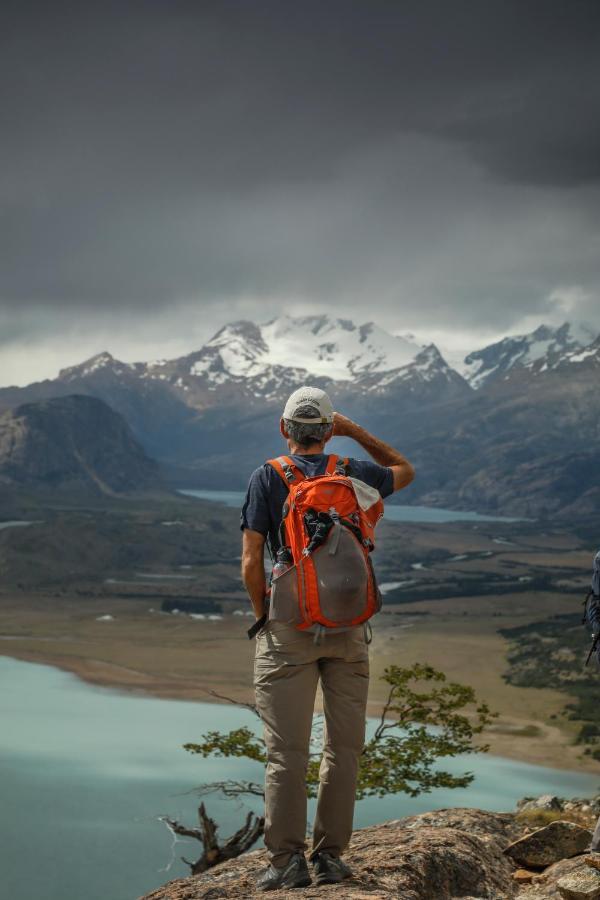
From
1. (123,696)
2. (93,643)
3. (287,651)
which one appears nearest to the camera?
(287,651)

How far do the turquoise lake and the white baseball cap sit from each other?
864 inches

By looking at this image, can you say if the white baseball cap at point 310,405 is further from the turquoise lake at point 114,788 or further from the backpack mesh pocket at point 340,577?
the turquoise lake at point 114,788

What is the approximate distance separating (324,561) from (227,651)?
103 meters

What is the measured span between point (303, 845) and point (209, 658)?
97.7 m

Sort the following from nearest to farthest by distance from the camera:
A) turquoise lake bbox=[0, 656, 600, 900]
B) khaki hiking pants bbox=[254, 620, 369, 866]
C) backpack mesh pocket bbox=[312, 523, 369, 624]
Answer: backpack mesh pocket bbox=[312, 523, 369, 624] → khaki hiking pants bbox=[254, 620, 369, 866] → turquoise lake bbox=[0, 656, 600, 900]

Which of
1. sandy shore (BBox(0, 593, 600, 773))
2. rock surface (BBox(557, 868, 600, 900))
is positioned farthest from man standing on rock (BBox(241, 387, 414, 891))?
sandy shore (BBox(0, 593, 600, 773))

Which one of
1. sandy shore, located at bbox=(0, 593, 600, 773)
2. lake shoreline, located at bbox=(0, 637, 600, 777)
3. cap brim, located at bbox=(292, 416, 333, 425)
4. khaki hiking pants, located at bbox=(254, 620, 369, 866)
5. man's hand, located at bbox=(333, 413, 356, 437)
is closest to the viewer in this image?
khaki hiking pants, located at bbox=(254, 620, 369, 866)

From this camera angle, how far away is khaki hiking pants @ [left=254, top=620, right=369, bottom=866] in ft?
25.0

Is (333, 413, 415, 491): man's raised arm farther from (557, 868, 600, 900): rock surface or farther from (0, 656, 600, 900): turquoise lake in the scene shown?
(0, 656, 600, 900): turquoise lake

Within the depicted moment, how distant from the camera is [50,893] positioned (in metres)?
37.2

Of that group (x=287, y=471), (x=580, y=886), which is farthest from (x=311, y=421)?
(x=580, y=886)

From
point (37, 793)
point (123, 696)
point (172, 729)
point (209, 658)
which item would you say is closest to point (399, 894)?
point (37, 793)

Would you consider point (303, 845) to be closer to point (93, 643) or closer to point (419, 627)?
point (93, 643)

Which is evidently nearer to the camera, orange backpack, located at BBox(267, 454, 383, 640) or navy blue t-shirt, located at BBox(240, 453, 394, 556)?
orange backpack, located at BBox(267, 454, 383, 640)
